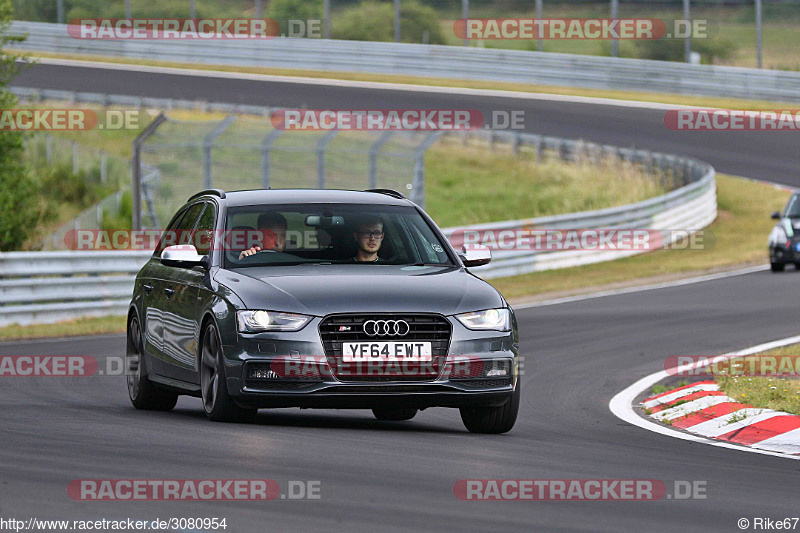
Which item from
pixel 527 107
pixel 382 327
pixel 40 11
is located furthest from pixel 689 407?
pixel 40 11

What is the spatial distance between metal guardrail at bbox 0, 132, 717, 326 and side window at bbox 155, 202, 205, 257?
8140 millimetres

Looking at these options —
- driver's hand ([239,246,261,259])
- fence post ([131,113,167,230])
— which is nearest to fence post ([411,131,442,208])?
fence post ([131,113,167,230])

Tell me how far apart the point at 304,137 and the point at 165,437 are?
60.1 ft

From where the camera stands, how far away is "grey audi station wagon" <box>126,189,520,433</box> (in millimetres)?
9078

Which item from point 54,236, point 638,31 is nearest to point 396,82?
point 638,31

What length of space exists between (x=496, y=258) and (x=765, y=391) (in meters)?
14.8

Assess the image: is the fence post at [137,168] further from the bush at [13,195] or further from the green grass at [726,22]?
the green grass at [726,22]

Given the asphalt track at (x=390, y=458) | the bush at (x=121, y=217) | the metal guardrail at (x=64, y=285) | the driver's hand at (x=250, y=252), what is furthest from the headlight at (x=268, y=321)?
the bush at (x=121, y=217)

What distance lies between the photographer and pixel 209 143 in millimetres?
25625

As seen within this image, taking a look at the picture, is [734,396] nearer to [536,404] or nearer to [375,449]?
[536,404]

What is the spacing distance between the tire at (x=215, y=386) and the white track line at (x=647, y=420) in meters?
2.83

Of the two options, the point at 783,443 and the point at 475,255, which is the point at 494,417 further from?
the point at 783,443

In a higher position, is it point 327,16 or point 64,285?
point 327,16

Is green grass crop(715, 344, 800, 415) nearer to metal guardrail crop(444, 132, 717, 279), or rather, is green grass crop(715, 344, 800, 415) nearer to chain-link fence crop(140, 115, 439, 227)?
metal guardrail crop(444, 132, 717, 279)
